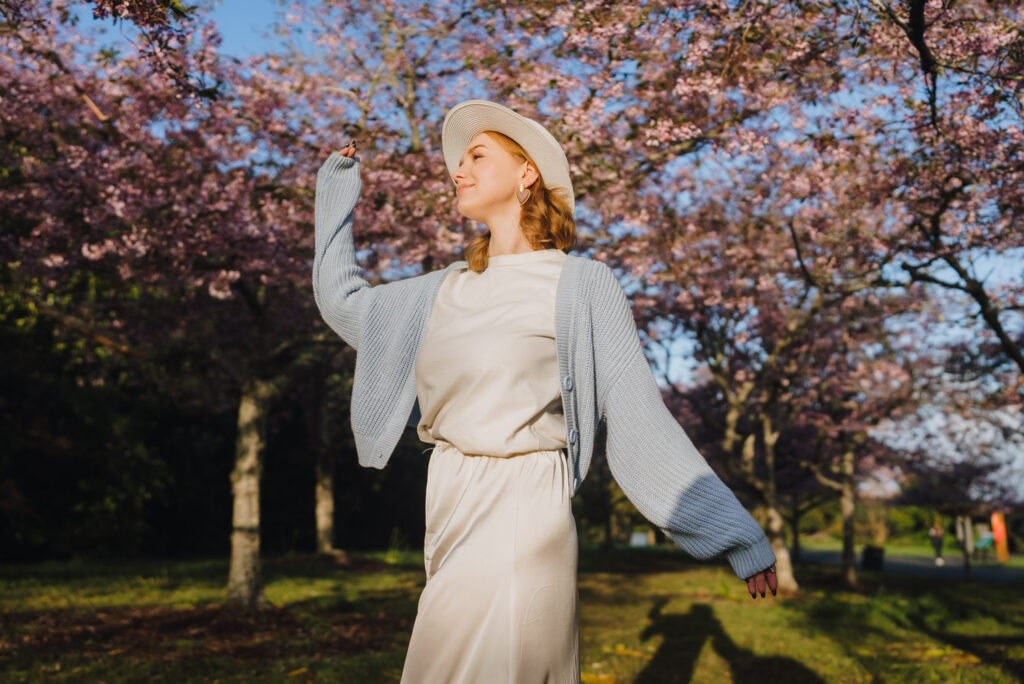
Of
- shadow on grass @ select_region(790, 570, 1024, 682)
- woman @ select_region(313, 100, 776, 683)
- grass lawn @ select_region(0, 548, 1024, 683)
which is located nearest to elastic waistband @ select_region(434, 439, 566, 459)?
woman @ select_region(313, 100, 776, 683)

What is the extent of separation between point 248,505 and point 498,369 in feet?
30.0

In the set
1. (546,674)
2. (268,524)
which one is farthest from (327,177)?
(268,524)

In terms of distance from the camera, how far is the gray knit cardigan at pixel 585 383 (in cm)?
221

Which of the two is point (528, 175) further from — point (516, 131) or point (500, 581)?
point (500, 581)

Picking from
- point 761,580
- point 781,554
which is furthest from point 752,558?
point 781,554

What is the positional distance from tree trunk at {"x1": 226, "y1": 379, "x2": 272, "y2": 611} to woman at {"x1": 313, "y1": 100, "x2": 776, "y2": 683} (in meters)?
8.44

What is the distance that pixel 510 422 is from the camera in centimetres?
234

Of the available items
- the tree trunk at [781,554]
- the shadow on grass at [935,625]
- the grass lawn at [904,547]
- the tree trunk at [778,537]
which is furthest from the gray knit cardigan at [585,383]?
the grass lawn at [904,547]

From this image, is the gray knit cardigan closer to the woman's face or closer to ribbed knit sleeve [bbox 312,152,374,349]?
ribbed knit sleeve [bbox 312,152,374,349]

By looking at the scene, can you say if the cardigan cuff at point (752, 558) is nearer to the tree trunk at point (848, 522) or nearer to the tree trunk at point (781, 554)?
the tree trunk at point (781, 554)

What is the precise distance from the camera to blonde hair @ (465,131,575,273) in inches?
110

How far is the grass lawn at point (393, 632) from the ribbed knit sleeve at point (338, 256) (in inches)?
187

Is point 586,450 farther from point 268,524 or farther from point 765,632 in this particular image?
point 268,524

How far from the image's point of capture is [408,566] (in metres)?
20.2
